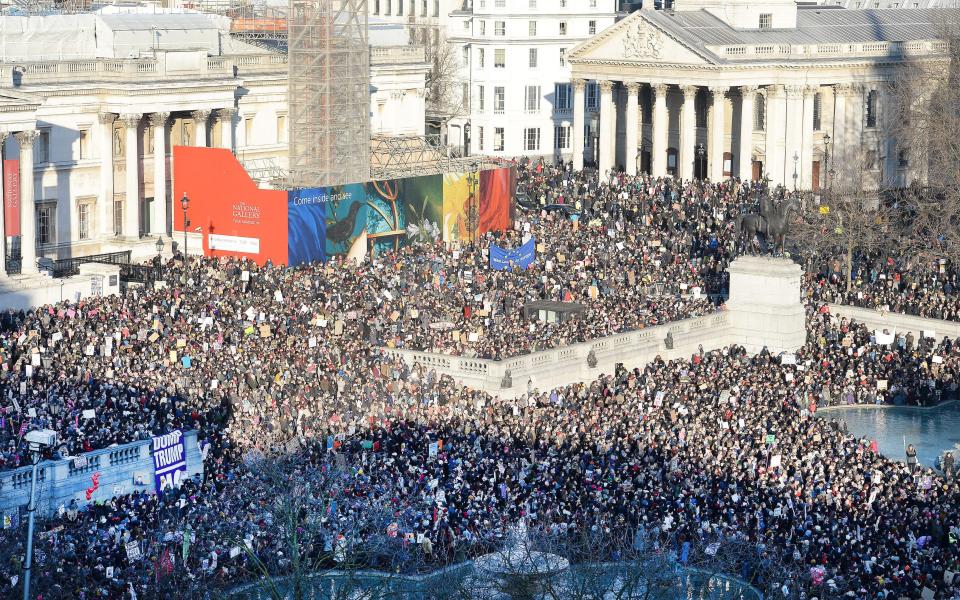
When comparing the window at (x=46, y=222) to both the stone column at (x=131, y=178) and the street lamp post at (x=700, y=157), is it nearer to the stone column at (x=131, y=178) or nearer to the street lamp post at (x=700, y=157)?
the stone column at (x=131, y=178)

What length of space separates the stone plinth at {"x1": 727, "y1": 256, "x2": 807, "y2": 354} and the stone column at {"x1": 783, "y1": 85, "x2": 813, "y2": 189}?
1346 inches

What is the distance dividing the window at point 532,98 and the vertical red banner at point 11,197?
179 feet

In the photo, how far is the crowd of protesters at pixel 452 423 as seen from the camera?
160 ft

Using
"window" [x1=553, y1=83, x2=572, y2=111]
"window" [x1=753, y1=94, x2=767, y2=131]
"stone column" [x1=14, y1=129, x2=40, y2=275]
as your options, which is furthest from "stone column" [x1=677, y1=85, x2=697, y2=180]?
"stone column" [x1=14, y1=129, x2=40, y2=275]

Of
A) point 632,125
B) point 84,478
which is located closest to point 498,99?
point 632,125

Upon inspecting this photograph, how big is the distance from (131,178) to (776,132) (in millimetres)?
38483

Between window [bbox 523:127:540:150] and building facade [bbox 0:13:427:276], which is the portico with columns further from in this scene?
building facade [bbox 0:13:427:276]

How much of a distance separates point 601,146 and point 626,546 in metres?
69.4

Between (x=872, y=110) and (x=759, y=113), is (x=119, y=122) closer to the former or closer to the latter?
(x=759, y=113)

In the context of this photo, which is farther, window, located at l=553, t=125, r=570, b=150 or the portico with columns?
window, located at l=553, t=125, r=570, b=150

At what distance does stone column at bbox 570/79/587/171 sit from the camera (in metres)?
116

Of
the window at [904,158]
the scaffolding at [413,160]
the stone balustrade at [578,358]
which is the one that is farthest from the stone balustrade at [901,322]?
the window at [904,158]

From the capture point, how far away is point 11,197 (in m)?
77.9

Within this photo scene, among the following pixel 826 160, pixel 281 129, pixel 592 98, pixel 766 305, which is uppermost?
pixel 592 98
